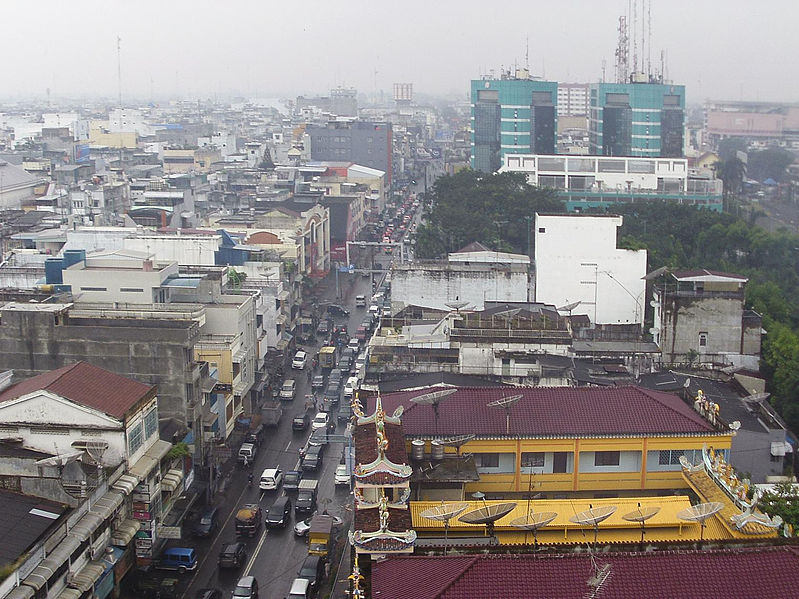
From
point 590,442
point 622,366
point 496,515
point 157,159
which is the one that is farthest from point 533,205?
point 157,159

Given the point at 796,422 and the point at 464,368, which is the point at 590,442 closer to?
the point at 464,368

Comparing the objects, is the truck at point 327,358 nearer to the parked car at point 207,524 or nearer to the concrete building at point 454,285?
the concrete building at point 454,285

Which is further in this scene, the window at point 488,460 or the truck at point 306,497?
the truck at point 306,497

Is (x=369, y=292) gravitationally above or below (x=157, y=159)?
below

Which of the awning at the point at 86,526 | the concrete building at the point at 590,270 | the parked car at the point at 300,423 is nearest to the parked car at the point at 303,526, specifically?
the awning at the point at 86,526

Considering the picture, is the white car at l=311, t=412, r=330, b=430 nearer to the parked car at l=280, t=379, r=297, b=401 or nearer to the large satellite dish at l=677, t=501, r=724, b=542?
the parked car at l=280, t=379, r=297, b=401

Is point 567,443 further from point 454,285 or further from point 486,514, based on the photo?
point 454,285

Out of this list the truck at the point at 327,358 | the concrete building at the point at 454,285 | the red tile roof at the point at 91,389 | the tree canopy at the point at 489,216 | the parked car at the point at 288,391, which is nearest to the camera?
the red tile roof at the point at 91,389

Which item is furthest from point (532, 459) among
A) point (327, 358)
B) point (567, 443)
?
point (327, 358)
